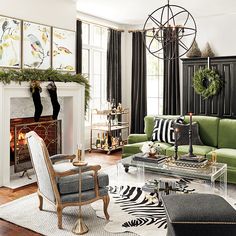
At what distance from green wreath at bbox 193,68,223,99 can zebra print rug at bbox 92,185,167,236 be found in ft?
8.26

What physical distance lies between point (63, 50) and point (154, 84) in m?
2.65

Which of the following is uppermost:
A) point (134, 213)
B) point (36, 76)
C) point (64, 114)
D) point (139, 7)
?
point (139, 7)

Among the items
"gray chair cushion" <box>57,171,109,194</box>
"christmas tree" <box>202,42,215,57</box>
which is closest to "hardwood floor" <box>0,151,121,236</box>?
"gray chair cushion" <box>57,171,109,194</box>

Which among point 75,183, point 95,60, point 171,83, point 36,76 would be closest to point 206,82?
point 171,83

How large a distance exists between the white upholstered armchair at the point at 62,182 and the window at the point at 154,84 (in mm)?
4432

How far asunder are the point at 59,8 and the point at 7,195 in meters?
3.21

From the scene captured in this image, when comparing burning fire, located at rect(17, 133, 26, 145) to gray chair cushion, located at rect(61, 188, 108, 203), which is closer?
gray chair cushion, located at rect(61, 188, 108, 203)

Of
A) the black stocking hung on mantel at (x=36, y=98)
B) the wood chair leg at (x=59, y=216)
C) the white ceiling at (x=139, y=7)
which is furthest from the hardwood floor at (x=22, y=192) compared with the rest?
the white ceiling at (x=139, y=7)

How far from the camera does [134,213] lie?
11.9ft

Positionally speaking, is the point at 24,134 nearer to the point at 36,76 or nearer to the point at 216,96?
the point at 36,76

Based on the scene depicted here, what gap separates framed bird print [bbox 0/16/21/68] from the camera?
4676 mm

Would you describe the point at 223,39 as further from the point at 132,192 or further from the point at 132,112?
the point at 132,192

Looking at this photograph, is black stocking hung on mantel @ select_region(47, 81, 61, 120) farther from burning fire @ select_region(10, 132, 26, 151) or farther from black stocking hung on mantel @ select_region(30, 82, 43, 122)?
burning fire @ select_region(10, 132, 26, 151)

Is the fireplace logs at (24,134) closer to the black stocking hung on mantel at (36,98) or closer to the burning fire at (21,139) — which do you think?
the burning fire at (21,139)
